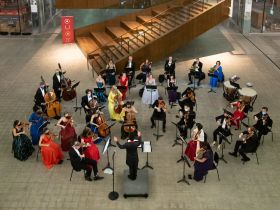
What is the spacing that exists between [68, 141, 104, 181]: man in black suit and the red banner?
49.4ft

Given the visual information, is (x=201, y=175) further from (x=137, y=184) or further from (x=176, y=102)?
(x=176, y=102)

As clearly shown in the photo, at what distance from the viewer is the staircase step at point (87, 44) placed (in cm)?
2268

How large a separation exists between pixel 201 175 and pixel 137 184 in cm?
184

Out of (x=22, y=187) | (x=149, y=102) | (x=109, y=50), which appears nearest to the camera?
(x=22, y=187)

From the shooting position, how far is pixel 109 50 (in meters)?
20.4

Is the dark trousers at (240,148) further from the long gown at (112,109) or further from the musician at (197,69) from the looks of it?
the musician at (197,69)

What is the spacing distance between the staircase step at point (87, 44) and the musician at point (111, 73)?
4.25 m

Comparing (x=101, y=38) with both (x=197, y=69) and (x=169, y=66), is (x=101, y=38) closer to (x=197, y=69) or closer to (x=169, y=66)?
(x=169, y=66)

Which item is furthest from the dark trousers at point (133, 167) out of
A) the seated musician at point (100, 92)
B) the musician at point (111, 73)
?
the musician at point (111, 73)

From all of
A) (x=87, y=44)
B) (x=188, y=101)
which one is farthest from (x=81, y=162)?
(x=87, y=44)

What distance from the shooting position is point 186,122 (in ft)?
43.1

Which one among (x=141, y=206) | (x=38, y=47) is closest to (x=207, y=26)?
(x=38, y=47)

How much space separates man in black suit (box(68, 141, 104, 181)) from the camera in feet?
35.1

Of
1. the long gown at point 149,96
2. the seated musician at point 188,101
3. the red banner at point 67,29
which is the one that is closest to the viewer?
the seated musician at point 188,101
